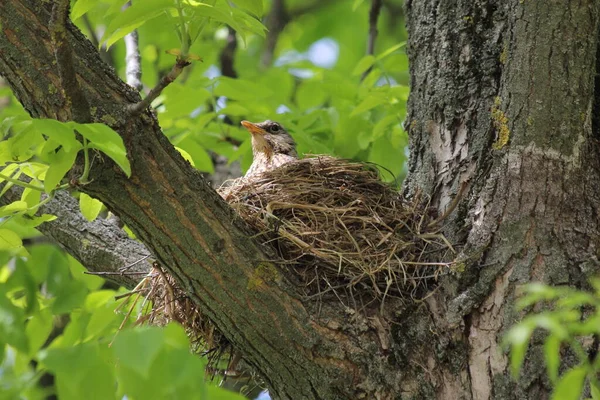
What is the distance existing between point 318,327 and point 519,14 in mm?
1478

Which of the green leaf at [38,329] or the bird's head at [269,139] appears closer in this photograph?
the green leaf at [38,329]

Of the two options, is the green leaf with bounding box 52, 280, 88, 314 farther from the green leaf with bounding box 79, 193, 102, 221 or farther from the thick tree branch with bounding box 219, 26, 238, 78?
the thick tree branch with bounding box 219, 26, 238, 78

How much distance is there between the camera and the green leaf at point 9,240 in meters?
3.14

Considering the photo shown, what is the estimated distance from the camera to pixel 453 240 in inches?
135

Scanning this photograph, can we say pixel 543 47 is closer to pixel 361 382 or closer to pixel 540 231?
pixel 540 231

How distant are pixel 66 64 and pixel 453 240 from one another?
5.64 feet

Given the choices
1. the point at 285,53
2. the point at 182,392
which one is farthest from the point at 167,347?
the point at 285,53

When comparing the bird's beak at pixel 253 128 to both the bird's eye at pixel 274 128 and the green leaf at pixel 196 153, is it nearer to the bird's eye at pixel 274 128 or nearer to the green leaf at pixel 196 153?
the bird's eye at pixel 274 128

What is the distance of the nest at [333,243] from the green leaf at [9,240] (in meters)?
0.62

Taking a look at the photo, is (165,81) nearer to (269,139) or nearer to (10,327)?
(10,327)

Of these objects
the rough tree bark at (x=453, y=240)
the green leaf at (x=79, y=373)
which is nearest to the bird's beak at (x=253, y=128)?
the rough tree bark at (x=453, y=240)

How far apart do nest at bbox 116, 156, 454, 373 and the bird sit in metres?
1.34

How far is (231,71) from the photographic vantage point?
657 cm

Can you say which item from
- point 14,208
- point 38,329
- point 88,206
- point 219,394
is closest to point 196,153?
point 88,206
